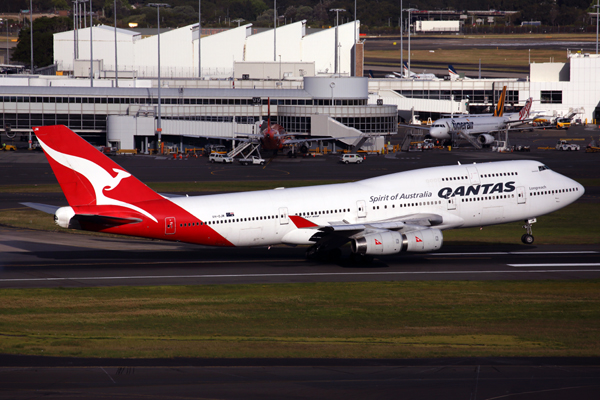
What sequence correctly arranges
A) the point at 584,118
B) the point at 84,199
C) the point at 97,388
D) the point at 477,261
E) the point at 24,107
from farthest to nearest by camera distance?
the point at 584,118 → the point at 24,107 → the point at 477,261 → the point at 84,199 → the point at 97,388

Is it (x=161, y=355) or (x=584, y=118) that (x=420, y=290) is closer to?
(x=161, y=355)

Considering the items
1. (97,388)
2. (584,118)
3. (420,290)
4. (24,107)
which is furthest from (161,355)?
(584,118)

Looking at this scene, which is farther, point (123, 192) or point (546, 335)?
point (123, 192)

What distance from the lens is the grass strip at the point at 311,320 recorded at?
1184 inches

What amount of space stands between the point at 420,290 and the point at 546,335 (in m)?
9.19

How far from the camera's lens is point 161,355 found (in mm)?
29047

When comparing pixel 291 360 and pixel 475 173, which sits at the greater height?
pixel 475 173

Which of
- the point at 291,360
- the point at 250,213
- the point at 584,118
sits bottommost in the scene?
the point at 291,360

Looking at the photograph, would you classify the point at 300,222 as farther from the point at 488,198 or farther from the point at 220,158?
the point at 220,158

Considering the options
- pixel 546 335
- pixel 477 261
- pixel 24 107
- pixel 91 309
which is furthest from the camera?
pixel 24 107

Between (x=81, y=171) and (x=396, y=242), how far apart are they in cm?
1927

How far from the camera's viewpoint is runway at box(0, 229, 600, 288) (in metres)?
43.1

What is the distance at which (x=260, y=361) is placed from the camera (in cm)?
2839

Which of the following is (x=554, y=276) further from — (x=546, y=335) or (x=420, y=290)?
(x=546, y=335)
